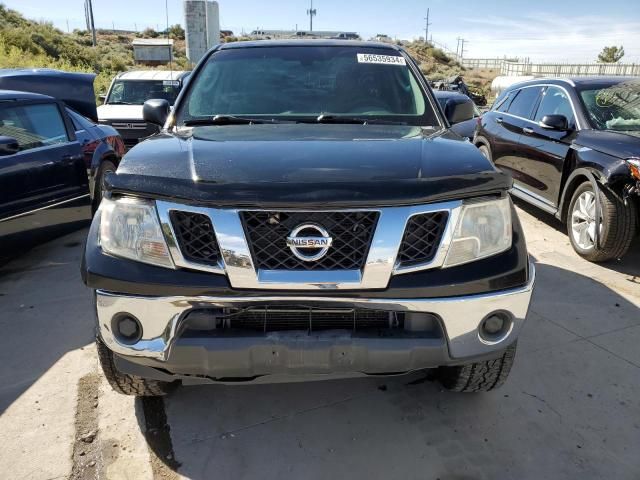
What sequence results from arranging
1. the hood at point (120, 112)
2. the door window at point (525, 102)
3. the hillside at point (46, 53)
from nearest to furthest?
the door window at point (525, 102) → the hood at point (120, 112) → the hillside at point (46, 53)

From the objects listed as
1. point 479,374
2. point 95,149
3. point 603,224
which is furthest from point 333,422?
point 95,149

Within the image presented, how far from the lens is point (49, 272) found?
15.4ft

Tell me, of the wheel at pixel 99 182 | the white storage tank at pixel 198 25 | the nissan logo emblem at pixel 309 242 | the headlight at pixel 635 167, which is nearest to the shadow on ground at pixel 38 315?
the wheel at pixel 99 182

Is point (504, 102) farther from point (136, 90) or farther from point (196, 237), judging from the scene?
point (136, 90)

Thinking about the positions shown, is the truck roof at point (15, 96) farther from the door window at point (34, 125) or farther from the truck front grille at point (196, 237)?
the truck front grille at point (196, 237)

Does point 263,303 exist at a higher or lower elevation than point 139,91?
lower

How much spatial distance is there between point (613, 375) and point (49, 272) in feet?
14.5

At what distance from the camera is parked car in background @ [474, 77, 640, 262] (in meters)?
4.53

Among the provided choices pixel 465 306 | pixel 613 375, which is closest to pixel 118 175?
pixel 465 306

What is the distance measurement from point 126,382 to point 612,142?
4368mm

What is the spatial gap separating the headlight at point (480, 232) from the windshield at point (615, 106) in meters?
3.56

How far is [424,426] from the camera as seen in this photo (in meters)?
2.62

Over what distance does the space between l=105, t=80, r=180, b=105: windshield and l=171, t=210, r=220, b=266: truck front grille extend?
995 centimetres

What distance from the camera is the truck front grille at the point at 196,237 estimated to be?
2.04 metres
